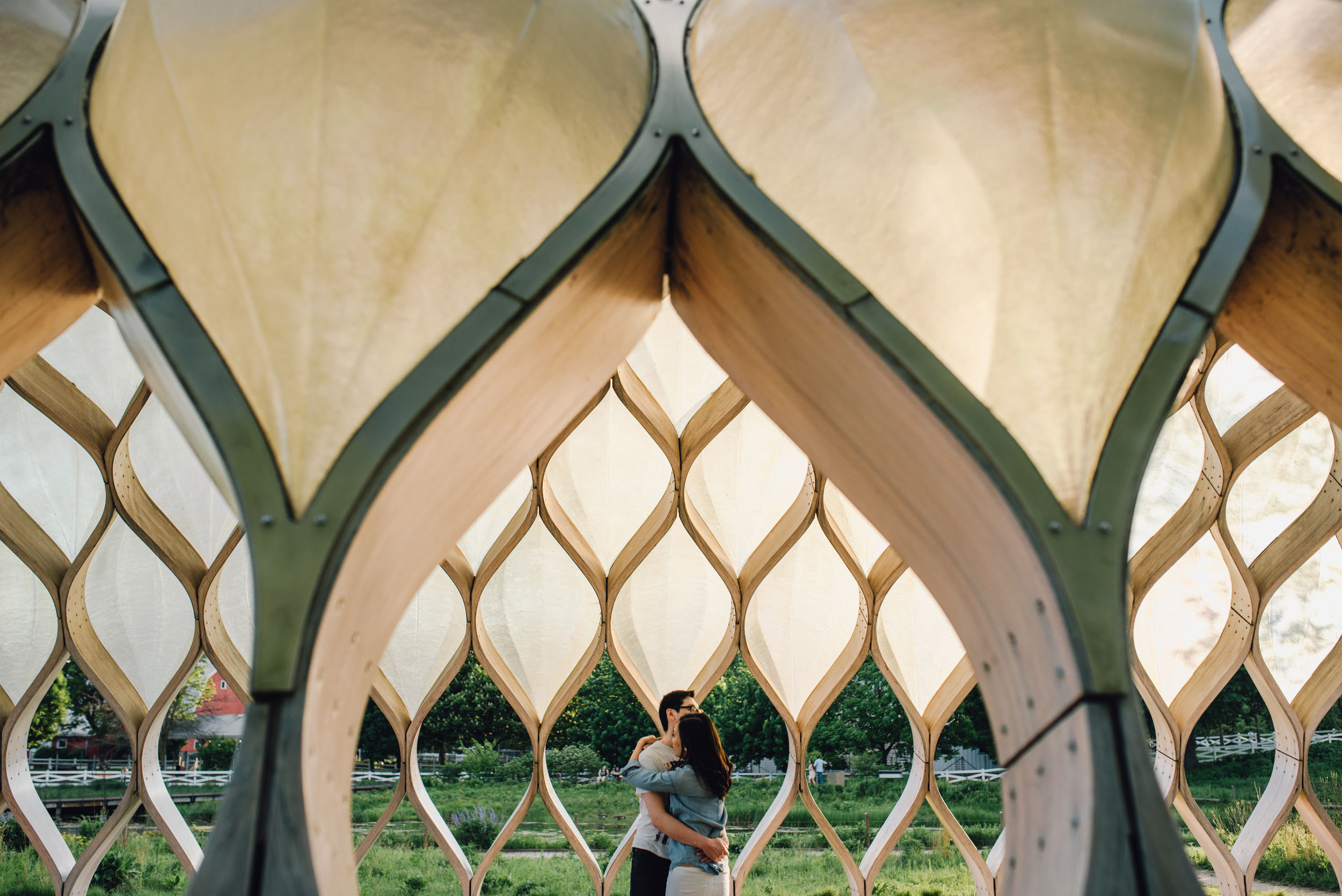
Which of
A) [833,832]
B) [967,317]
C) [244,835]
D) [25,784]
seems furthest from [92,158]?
[833,832]

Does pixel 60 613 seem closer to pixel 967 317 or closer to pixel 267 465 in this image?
pixel 267 465

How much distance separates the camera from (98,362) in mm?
7238

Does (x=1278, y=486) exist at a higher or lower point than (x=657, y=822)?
higher

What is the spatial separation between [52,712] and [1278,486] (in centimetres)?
1887

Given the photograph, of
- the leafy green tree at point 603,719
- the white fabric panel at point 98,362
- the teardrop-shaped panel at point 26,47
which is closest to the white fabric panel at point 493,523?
the white fabric panel at point 98,362

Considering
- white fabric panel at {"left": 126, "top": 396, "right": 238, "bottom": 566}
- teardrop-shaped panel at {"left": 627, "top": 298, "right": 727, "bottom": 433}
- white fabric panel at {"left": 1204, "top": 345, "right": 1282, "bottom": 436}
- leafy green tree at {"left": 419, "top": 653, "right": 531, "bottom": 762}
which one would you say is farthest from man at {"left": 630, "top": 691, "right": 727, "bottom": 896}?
leafy green tree at {"left": 419, "top": 653, "right": 531, "bottom": 762}

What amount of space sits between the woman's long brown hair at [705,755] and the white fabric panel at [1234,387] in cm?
571

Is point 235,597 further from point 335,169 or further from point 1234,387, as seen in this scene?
point 1234,387

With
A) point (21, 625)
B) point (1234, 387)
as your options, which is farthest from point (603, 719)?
point (1234, 387)

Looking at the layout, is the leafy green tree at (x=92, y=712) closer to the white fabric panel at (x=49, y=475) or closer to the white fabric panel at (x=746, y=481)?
the white fabric panel at (x=49, y=475)

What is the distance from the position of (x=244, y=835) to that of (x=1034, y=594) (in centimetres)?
220

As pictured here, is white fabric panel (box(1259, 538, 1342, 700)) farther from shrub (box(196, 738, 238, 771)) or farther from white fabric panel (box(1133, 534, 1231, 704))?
shrub (box(196, 738, 238, 771))

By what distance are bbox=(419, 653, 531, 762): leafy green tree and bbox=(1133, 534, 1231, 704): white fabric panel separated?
11244 millimetres

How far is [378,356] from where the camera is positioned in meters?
2.50
